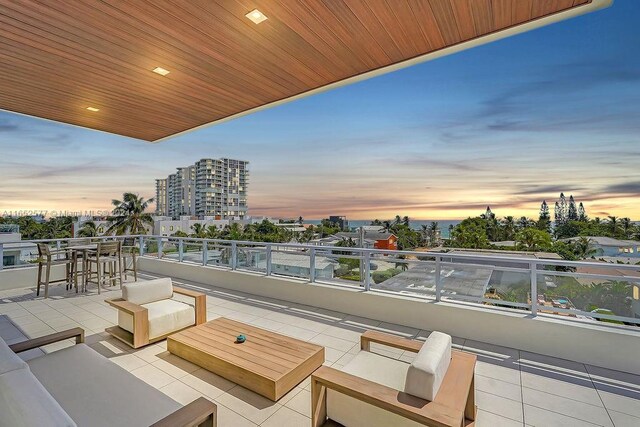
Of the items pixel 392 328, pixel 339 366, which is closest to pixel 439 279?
pixel 392 328

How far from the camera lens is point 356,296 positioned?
4590 mm

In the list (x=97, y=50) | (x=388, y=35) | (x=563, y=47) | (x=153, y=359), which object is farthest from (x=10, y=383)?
(x=563, y=47)

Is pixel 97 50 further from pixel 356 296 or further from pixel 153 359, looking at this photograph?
pixel 356 296

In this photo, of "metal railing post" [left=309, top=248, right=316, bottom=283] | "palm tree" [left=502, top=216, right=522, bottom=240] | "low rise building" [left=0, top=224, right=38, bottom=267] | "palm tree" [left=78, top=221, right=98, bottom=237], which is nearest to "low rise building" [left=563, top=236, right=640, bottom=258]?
"metal railing post" [left=309, top=248, right=316, bottom=283]

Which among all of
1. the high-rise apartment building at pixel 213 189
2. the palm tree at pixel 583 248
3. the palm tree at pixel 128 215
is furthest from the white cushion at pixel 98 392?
the high-rise apartment building at pixel 213 189

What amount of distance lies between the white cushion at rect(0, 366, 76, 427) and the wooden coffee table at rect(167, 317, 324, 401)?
155 centimetres

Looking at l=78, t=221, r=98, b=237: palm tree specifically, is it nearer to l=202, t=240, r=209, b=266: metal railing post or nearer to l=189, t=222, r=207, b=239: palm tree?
l=189, t=222, r=207, b=239: palm tree

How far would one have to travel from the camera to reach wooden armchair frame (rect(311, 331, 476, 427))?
1533mm

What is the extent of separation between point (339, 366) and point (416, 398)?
5.02 feet

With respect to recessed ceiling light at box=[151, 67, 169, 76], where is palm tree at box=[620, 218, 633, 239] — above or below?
below

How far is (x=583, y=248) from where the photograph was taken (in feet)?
78.4

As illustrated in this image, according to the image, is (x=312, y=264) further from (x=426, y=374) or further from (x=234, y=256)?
→ (x=426, y=374)

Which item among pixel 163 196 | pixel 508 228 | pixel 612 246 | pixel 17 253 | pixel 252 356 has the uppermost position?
pixel 163 196

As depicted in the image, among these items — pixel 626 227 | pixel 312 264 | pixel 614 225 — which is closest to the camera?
pixel 312 264
